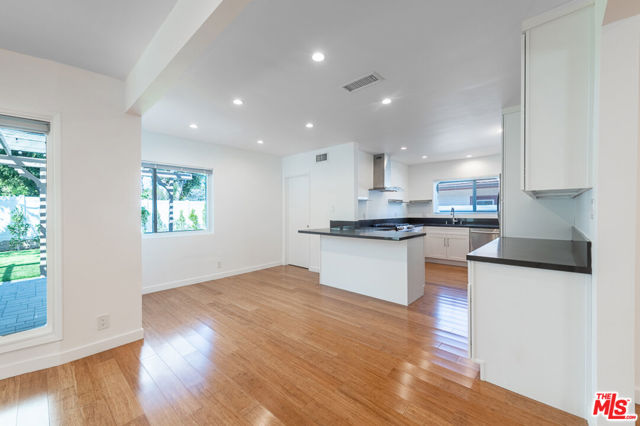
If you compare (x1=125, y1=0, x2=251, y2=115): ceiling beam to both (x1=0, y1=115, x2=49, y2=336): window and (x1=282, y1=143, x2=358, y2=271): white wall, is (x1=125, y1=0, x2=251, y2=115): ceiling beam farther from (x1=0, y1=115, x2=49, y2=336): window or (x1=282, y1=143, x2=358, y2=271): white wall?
(x1=282, y1=143, x2=358, y2=271): white wall

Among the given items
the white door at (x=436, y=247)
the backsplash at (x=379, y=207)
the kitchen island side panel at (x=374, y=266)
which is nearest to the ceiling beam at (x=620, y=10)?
the kitchen island side panel at (x=374, y=266)

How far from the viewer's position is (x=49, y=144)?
6.93 feet

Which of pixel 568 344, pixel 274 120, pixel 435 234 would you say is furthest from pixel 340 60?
pixel 435 234

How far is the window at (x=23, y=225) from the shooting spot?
6.68 ft

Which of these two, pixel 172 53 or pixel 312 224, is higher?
pixel 172 53

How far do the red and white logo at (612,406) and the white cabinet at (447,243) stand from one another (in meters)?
4.38

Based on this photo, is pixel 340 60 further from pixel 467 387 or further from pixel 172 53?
pixel 467 387

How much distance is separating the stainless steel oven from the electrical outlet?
6.07 meters

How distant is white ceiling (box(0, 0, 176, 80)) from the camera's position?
1524 millimetres

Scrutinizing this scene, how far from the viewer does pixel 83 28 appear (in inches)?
67.5

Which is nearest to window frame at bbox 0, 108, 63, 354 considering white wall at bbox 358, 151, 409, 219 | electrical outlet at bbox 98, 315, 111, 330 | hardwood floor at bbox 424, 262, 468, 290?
electrical outlet at bbox 98, 315, 111, 330

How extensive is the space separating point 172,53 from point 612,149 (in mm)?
2505

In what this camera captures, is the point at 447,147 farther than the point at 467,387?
Yes

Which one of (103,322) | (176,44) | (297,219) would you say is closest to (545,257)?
(176,44)
